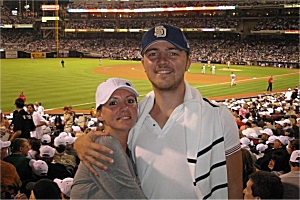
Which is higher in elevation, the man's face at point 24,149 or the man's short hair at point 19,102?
the man's short hair at point 19,102

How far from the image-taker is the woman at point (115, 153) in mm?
2242

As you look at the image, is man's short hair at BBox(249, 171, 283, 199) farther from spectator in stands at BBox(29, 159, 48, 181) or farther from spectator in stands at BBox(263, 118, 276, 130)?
spectator in stands at BBox(263, 118, 276, 130)

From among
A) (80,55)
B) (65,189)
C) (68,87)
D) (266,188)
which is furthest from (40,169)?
(80,55)

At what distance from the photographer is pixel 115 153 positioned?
2.29 metres

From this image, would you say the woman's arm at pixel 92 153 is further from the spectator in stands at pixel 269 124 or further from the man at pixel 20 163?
the spectator in stands at pixel 269 124

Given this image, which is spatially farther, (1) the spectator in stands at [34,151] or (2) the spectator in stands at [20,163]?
(1) the spectator in stands at [34,151]

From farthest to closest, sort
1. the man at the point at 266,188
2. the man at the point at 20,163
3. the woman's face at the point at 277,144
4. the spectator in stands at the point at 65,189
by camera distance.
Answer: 1. the woman's face at the point at 277,144
2. the man at the point at 20,163
3. the spectator in stands at the point at 65,189
4. the man at the point at 266,188

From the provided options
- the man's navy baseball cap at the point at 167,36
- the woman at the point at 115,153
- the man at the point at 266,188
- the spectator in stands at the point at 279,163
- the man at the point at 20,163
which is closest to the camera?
the woman at the point at 115,153

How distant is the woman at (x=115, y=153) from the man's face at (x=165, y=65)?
0.21 metres

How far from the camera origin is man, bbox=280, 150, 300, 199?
4090 mm

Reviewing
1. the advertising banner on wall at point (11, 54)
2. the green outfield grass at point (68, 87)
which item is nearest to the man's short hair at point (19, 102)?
the green outfield grass at point (68, 87)

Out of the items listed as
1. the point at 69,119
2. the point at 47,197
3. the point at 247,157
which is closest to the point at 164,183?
the point at 47,197

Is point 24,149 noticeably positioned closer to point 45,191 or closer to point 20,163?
point 20,163

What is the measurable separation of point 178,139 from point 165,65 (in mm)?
539
